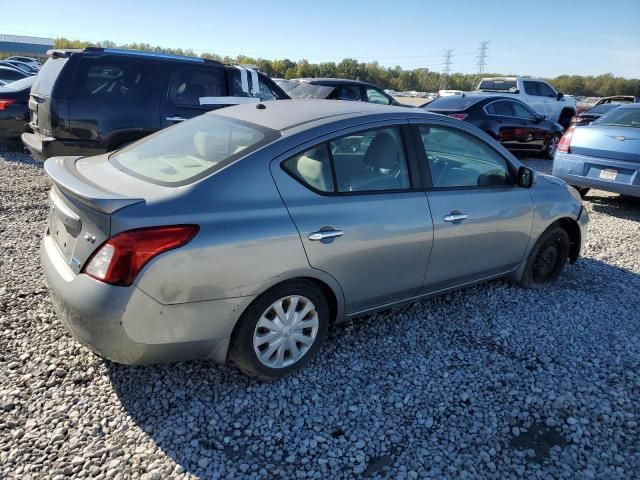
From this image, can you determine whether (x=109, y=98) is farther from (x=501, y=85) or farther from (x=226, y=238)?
(x=501, y=85)

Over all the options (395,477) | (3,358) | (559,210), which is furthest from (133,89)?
(395,477)

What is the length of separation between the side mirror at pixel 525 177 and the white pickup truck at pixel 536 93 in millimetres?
12634

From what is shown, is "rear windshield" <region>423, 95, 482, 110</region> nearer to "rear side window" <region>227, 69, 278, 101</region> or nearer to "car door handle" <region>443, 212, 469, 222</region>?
"rear side window" <region>227, 69, 278, 101</region>

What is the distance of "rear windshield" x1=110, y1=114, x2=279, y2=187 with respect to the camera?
2768 mm

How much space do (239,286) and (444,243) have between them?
5.18 ft

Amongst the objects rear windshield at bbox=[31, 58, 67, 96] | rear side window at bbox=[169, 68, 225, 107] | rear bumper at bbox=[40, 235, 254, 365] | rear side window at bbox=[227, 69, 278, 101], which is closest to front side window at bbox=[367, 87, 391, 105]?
rear side window at bbox=[227, 69, 278, 101]

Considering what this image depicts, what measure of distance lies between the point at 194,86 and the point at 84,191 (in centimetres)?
464

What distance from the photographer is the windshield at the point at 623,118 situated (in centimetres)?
718

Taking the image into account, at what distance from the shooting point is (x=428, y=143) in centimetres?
351

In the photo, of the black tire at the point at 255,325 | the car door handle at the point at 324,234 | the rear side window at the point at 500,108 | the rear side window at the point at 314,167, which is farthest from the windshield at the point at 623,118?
the black tire at the point at 255,325

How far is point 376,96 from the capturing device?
37.0 feet

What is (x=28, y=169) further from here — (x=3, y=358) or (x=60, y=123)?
(x=3, y=358)

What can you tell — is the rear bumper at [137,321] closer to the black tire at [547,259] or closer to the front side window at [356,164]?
the front side window at [356,164]

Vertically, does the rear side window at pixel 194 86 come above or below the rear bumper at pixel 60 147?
above
